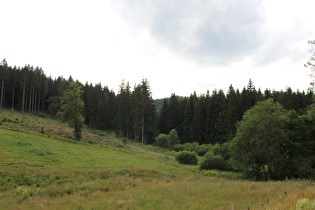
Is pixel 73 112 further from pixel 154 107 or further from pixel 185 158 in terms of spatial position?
pixel 154 107

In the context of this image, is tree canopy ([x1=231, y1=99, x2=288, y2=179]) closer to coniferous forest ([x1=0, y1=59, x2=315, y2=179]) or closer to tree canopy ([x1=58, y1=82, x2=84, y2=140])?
coniferous forest ([x1=0, y1=59, x2=315, y2=179])

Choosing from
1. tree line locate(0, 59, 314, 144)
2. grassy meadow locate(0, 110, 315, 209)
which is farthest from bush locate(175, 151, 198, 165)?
tree line locate(0, 59, 314, 144)

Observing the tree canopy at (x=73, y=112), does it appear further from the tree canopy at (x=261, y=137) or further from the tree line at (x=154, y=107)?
the tree canopy at (x=261, y=137)

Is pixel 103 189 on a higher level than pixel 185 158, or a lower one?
higher

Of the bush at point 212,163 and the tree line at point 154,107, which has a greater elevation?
the tree line at point 154,107

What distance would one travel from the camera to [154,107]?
7212cm

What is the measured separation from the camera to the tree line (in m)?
60.0

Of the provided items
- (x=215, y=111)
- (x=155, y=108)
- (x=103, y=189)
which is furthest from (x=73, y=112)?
(x=215, y=111)

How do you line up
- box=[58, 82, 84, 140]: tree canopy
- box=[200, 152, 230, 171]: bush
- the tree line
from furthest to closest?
the tree line
box=[58, 82, 84, 140]: tree canopy
box=[200, 152, 230, 171]: bush

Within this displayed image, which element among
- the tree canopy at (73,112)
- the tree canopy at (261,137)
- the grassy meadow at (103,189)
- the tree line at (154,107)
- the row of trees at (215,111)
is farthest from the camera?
the tree line at (154,107)

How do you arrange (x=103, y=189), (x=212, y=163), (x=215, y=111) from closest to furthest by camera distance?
(x=103, y=189) → (x=212, y=163) → (x=215, y=111)

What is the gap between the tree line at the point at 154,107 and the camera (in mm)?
60031

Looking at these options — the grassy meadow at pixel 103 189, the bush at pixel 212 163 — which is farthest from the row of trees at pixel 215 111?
the grassy meadow at pixel 103 189

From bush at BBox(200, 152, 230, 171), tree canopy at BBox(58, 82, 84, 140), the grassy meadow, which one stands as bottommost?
bush at BBox(200, 152, 230, 171)
